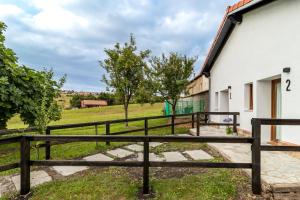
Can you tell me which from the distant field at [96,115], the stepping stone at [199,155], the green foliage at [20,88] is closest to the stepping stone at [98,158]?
the green foliage at [20,88]

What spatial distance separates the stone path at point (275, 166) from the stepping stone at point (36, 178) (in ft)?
12.9

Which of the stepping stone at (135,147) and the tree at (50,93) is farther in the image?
the tree at (50,93)

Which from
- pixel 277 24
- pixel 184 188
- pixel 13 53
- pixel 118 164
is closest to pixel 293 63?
pixel 277 24

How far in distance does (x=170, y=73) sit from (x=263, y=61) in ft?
27.6

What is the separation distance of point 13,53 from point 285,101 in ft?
29.3

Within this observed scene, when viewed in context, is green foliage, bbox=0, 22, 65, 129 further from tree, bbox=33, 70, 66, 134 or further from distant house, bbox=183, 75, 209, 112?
distant house, bbox=183, 75, 209, 112

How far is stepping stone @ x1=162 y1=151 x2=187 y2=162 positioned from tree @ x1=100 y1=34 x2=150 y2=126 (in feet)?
30.4

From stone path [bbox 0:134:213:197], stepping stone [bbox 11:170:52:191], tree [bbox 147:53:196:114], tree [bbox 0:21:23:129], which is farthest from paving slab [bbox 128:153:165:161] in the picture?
tree [bbox 147:53:196:114]

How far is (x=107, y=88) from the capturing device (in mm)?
16453

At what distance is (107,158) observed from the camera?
668 centimetres

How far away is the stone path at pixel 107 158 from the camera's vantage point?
488cm

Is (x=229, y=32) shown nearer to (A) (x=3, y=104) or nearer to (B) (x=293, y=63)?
(B) (x=293, y=63)

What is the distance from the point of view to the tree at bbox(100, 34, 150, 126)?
611 inches

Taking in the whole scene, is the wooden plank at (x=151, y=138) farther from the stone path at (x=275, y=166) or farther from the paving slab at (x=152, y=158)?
the paving slab at (x=152, y=158)
